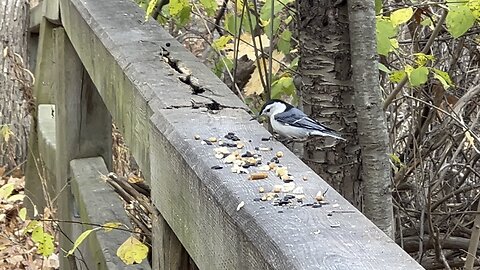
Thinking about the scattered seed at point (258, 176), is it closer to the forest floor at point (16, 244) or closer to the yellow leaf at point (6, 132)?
the forest floor at point (16, 244)

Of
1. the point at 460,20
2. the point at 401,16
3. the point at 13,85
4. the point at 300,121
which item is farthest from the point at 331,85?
the point at 13,85

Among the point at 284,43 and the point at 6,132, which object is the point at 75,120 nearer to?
the point at 284,43

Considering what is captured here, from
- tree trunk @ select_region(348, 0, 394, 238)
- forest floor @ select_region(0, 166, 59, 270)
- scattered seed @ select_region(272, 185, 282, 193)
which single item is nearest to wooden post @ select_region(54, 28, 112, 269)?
forest floor @ select_region(0, 166, 59, 270)

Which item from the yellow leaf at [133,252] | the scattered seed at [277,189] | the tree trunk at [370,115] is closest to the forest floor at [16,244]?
the yellow leaf at [133,252]

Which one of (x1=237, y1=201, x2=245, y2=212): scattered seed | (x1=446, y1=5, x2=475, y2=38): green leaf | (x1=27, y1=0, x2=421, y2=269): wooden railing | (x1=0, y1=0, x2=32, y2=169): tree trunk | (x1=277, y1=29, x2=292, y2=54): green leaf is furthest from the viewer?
(x1=0, y1=0, x2=32, y2=169): tree trunk

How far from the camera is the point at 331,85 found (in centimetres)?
236

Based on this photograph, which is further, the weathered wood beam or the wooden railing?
the weathered wood beam

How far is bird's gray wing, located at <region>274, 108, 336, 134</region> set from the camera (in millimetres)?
2309

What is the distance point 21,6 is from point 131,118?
12.0ft

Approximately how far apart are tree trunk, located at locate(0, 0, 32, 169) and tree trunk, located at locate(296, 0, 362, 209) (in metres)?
3.41

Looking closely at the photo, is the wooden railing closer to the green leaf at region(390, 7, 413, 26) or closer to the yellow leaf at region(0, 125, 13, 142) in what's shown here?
the green leaf at region(390, 7, 413, 26)

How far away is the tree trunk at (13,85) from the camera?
5.53 metres

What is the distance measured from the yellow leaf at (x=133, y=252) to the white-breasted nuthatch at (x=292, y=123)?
524mm

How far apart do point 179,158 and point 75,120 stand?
5.31 ft
